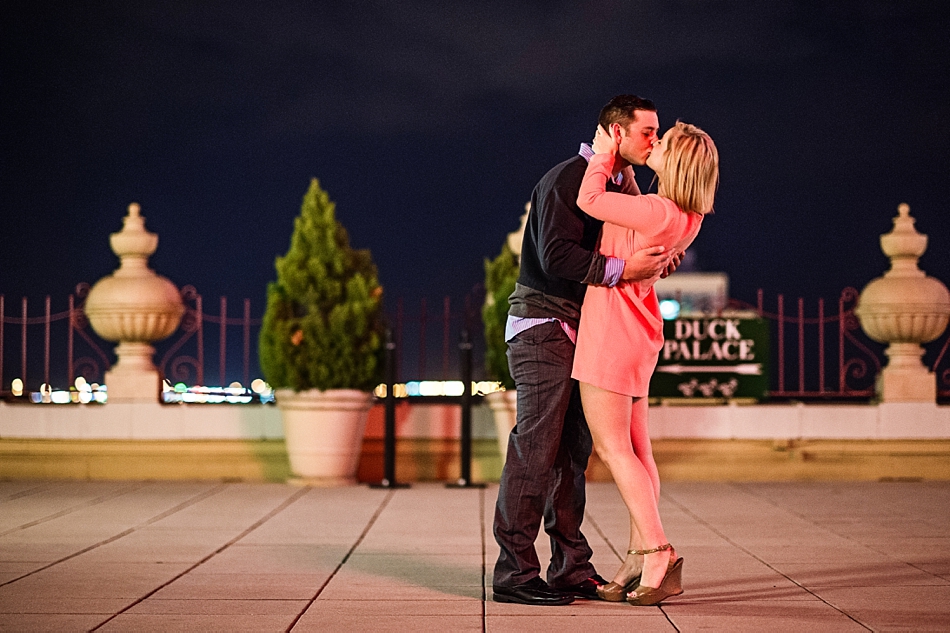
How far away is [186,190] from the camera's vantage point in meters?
19.9

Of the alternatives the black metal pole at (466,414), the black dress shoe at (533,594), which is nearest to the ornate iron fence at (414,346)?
the black metal pole at (466,414)

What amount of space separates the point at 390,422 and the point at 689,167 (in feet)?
16.7

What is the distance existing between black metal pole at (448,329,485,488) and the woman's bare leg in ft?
15.6

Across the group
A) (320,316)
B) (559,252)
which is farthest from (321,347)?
(559,252)

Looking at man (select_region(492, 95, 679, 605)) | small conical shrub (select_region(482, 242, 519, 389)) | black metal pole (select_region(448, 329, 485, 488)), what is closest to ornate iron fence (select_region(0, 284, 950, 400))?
small conical shrub (select_region(482, 242, 519, 389))

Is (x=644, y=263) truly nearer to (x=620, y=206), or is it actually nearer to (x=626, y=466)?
(x=620, y=206)

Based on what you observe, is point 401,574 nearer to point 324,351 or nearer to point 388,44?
point 324,351

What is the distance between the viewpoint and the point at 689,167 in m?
4.19

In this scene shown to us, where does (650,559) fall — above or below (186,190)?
Result: below

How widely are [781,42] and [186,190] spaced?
9629mm

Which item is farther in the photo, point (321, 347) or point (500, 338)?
point (500, 338)


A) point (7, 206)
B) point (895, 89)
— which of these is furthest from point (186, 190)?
point (895, 89)

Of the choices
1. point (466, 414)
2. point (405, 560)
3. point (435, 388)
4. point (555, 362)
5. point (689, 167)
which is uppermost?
point (689, 167)

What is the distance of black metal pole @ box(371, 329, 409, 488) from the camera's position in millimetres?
8938
